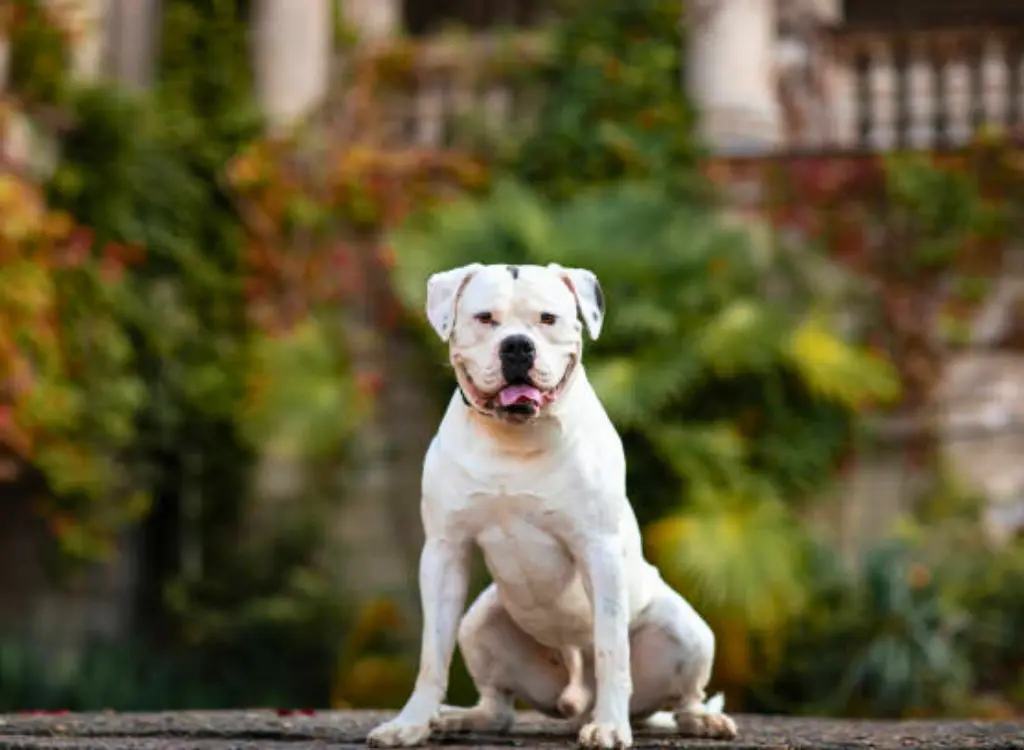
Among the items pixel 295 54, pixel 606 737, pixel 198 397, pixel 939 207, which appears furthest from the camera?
pixel 295 54

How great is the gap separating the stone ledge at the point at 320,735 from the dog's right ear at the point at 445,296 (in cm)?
111

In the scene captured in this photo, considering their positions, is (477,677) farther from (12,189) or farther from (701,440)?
(12,189)

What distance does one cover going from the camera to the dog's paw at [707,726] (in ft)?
15.1

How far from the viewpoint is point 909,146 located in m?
11.2

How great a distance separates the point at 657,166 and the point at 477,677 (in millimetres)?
7078

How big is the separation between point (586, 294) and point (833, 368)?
6253 mm

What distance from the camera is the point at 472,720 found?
15.2 feet

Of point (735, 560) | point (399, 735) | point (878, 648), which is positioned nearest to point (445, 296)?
point (399, 735)

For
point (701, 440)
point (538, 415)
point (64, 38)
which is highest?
point (64, 38)

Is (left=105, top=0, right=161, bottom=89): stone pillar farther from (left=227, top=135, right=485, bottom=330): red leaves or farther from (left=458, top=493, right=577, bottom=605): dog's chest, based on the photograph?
(left=458, top=493, right=577, bottom=605): dog's chest

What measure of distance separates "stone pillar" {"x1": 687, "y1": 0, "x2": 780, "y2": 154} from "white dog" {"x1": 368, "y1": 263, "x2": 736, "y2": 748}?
287 inches

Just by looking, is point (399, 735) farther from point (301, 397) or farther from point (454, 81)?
point (454, 81)

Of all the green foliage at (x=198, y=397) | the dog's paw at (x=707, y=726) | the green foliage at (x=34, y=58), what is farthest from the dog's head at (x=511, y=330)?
the green foliage at (x=34, y=58)

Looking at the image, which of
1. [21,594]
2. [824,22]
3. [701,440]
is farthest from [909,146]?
[21,594]
